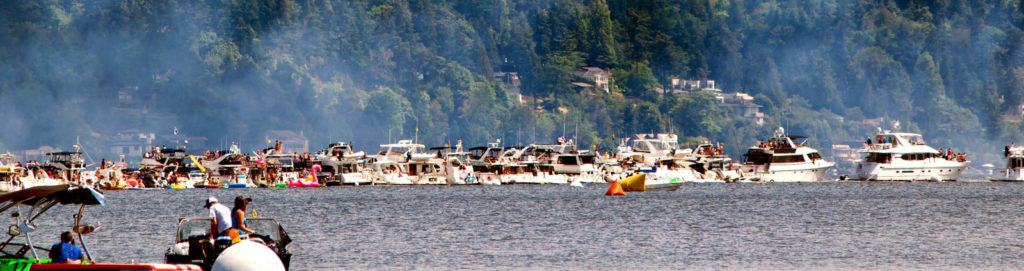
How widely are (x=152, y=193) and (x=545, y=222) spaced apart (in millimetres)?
44412

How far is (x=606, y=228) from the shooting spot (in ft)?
225

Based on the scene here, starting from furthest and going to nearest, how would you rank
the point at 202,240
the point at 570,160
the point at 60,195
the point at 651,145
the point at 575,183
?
the point at 651,145
the point at 570,160
the point at 575,183
the point at 202,240
the point at 60,195

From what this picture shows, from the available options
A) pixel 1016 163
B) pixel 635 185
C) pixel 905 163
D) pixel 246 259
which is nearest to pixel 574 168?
pixel 905 163

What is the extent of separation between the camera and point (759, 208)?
288 feet

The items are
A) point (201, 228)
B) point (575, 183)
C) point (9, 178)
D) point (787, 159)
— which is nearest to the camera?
point (201, 228)

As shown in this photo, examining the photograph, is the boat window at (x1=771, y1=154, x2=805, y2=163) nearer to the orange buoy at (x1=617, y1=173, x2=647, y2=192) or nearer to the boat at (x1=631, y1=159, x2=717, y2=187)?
the boat at (x1=631, y1=159, x2=717, y2=187)

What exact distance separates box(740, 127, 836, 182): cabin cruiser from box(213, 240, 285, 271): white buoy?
10458cm

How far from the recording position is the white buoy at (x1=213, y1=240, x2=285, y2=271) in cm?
3388

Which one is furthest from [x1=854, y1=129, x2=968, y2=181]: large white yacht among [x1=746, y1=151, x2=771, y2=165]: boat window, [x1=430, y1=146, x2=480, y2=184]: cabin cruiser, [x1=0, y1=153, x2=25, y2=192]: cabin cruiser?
[x1=0, y1=153, x2=25, y2=192]: cabin cruiser

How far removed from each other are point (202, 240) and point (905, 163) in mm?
102427

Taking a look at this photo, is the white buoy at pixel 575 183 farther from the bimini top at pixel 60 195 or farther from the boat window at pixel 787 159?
the bimini top at pixel 60 195

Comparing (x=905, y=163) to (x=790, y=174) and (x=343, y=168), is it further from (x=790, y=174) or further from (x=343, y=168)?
(x=343, y=168)

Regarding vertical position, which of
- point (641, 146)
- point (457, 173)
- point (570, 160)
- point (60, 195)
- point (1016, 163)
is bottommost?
point (60, 195)

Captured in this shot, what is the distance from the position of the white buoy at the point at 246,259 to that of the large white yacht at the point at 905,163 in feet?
348
